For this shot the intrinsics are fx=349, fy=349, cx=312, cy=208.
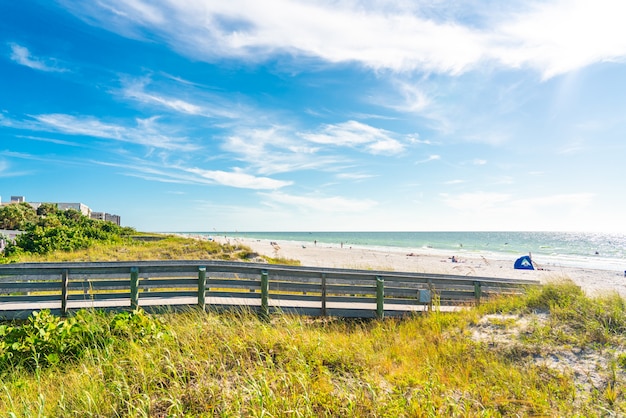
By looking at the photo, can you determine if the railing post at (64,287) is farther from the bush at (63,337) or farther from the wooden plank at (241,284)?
the wooden plank at (241,284)

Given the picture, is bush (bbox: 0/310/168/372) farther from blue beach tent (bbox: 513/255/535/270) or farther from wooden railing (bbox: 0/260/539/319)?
blue beach tent (bbox: 513/255/535/270)

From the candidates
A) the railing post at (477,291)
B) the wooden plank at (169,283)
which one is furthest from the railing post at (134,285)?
the railing post at (477,291)

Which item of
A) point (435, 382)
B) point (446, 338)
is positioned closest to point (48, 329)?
point (435, 382)

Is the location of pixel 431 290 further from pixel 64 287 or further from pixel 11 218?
pixel 11 218

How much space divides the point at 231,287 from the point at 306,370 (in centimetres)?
490

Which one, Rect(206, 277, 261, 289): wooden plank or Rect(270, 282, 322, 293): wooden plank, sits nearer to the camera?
Rect(206, 277, 261, 289): wooden plank

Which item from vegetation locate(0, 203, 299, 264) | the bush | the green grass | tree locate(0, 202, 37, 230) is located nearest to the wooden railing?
the bush

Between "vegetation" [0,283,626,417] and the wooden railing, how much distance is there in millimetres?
1764

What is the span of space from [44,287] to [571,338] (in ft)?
36.8

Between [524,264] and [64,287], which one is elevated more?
[524,264]

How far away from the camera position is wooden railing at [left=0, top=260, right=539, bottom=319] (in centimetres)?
836

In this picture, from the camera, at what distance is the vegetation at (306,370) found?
3865mm

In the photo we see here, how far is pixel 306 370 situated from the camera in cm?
445

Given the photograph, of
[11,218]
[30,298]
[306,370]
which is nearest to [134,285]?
[30,298]
